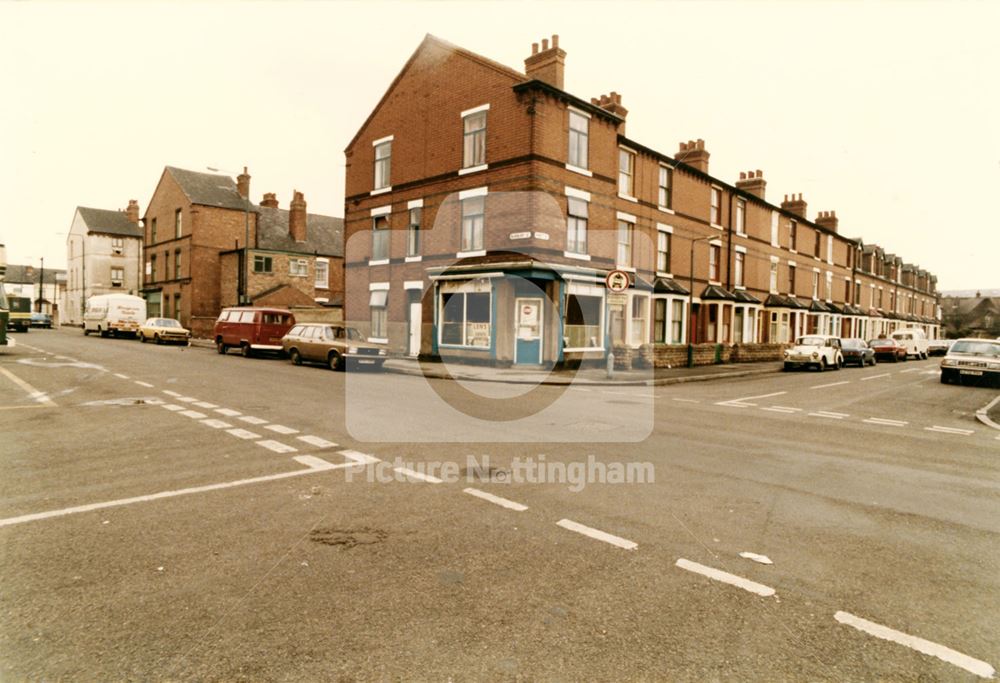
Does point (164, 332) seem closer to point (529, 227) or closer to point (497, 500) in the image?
point (529, 227)

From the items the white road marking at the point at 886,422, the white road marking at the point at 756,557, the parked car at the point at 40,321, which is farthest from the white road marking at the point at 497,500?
the parked car at the point at 40,321

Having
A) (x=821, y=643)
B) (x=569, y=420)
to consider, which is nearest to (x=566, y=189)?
(x=569, y=420)

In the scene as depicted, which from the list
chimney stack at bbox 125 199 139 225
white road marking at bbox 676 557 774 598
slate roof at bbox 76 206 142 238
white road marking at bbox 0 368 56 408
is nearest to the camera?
white road marking at bbox 676 557 774 598

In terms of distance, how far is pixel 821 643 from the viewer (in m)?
3.29

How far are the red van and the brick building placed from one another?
14.1 m

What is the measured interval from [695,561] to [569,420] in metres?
6.47

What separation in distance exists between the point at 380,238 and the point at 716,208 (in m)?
18.8

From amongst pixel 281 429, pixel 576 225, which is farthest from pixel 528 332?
pixel 281 429

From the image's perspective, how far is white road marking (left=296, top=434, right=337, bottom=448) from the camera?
805 cm

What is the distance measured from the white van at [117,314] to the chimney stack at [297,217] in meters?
12.2

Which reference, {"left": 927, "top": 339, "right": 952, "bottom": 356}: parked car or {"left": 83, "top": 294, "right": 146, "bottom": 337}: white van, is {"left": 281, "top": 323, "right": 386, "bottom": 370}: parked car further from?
{"left": 927, "top": 339, "right": 952, "bottom": 356}: parked car

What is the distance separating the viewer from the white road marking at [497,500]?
5574mm

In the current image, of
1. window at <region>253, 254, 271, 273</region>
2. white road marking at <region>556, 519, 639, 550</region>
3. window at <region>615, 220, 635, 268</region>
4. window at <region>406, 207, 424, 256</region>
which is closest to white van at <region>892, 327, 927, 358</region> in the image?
window at <region>615, 220, 635, 268</region>

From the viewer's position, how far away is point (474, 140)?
23906 millimetres
